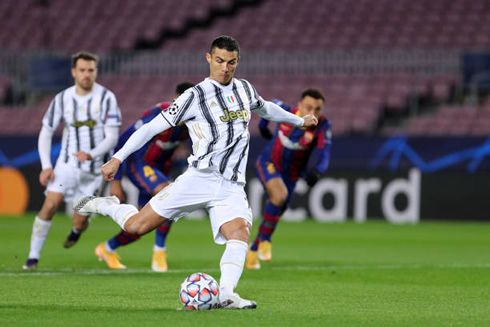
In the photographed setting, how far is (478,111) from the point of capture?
773 inches

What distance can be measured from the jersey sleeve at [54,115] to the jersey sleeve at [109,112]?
430 millimetres

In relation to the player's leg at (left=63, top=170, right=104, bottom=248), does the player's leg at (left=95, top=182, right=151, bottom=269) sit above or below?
below

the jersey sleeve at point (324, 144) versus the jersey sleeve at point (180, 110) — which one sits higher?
the jersey sleeve at point (180, 110)

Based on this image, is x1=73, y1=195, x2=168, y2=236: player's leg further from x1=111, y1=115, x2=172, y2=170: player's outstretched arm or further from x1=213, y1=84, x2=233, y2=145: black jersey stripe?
x1=213, y1=84, x2=233, y2=145: black jersey stripe

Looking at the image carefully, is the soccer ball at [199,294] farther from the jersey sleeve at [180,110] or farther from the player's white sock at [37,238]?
the player's white sock at [37,238]

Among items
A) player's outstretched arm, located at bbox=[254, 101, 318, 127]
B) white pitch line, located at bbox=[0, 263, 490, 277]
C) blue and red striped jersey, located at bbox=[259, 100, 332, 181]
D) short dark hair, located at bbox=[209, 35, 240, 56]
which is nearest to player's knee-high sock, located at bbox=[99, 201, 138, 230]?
player's outstretched arm, located at bbox=[254, 101, 318, 127]

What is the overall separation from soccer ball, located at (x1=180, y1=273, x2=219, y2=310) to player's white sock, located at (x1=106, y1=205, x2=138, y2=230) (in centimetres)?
80

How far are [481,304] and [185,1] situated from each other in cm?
2163

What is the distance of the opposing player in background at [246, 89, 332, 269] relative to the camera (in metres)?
9.98

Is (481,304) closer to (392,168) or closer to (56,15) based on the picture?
(392,168)

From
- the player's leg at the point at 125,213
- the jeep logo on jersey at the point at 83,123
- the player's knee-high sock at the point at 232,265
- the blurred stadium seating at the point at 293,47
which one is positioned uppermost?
the blurred stadium seating at the point at 293,47

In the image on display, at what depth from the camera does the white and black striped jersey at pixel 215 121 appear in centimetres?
644

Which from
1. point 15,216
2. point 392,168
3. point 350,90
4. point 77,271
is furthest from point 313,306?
point 350,90

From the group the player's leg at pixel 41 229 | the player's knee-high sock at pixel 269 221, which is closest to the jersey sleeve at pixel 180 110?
the player's leg at pixel 41 229
